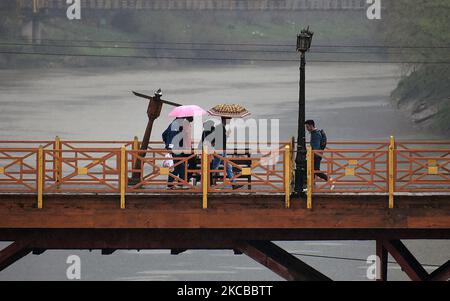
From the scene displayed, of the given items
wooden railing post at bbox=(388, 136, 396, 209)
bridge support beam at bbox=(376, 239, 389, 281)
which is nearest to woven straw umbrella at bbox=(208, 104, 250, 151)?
wooden railing post at bbox=(388, 136, 396, 209)

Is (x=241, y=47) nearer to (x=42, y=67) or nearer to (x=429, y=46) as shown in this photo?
(x=42, y=67)

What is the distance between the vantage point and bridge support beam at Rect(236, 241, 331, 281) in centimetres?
2664

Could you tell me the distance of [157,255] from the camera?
67.1 meters

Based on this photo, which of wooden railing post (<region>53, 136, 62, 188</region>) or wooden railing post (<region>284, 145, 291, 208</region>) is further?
wooden railing post (<region>53, 136, 62, 188</region>)

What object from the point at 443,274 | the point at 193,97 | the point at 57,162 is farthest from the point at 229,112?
the point at 193,97

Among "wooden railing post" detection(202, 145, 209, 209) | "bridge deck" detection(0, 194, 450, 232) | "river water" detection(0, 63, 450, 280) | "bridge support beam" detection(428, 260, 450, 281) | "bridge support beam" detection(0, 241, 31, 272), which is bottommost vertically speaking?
"bridge support beam" detection(428, 260, 450, 281)

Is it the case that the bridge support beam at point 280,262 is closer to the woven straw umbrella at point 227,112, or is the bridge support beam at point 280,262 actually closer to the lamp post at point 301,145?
the lamp post at point 301,145

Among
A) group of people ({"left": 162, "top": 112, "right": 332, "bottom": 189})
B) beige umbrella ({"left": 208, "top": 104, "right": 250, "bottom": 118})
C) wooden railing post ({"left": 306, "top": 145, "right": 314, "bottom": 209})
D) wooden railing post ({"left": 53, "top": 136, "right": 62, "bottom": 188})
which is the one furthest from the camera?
beige umbrella ({"left": 208, "top": 104, "right": 250, "bottom": 118})

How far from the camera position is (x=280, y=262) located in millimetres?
26734

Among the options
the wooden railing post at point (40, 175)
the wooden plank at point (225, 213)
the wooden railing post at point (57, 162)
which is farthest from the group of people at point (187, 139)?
the wooden railing post at point (40, 175)

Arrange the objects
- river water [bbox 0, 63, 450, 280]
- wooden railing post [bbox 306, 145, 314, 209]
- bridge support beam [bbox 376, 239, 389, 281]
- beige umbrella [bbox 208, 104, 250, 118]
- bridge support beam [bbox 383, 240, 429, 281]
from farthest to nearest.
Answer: river water [bbox 0, 63, 450, 280]
bridge support beam [bbox 376, 239, 389, 281]
bridge support beam [bbox 383, 240, 429, 281]
beige umbrella [bbox 208, 104, 250, 118]
wooden railing post [bbox 306, 145, 314, 209]

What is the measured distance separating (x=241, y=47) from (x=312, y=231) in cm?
10295

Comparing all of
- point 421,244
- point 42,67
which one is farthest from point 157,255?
point 42,67

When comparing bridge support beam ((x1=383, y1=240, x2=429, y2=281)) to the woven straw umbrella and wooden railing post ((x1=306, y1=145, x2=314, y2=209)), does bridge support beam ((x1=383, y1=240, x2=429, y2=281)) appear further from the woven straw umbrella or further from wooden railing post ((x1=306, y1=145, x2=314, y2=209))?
the woven straw umbrella
